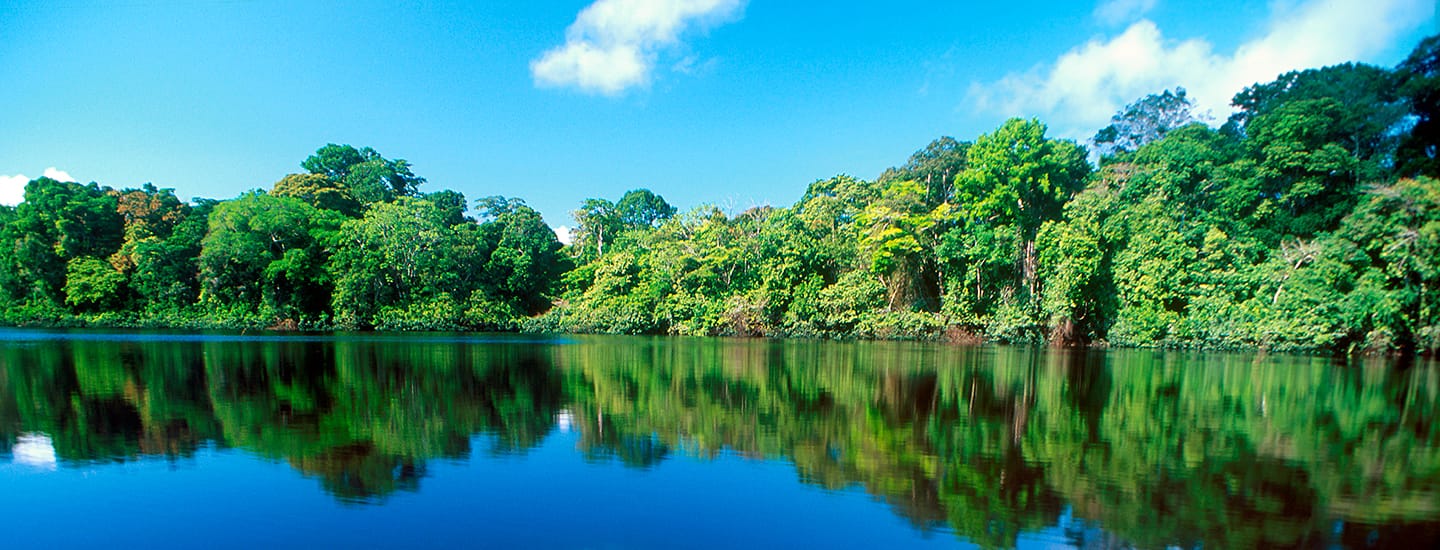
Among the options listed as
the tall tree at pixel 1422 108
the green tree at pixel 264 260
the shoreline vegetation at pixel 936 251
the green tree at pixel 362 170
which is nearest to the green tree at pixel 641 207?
the shoreline vegetation at pixel 936 251

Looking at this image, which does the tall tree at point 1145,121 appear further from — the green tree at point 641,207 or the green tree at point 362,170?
the green tree at point 362,170

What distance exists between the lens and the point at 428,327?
35.2 meters

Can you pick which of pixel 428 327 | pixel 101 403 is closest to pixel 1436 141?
pixel 101 403

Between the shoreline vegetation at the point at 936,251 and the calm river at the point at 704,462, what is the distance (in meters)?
11.1

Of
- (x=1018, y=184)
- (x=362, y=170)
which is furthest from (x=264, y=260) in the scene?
(x=1018, y=184)

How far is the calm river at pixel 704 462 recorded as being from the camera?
15.0 ft

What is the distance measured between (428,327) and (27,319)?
77.2ft

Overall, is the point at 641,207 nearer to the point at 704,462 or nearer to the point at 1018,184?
the point at 1018,184

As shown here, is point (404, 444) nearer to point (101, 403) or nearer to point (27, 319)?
point (101, 403)

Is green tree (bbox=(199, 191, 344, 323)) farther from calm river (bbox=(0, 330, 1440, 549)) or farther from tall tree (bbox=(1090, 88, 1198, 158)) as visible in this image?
tall tree (bbox=(1090, 88, 1198, 158))

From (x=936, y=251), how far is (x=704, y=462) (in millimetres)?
23630

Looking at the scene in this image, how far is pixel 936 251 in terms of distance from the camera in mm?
27953

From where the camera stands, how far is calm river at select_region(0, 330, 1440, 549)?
4.58 meters

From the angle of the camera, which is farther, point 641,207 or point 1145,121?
point 641,207
